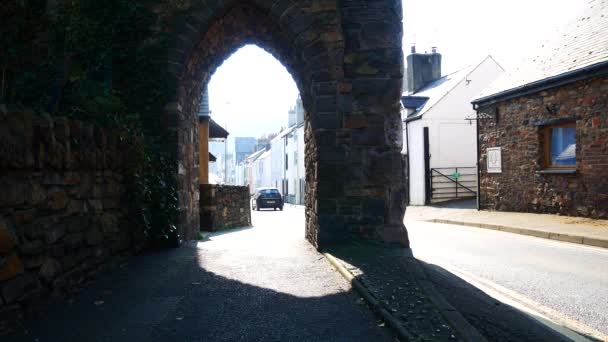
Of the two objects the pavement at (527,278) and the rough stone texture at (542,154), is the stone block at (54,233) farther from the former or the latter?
the rough stone texture at (542,154)

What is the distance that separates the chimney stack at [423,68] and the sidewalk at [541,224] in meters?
13.2

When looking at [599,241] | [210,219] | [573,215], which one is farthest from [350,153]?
[573,215]

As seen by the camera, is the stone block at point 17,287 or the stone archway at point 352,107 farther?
the stone archway at point 352,107

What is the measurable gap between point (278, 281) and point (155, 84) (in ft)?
12.9

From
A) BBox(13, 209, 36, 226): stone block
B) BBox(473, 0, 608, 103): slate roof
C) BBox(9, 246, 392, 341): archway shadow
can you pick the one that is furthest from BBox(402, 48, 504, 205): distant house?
BBox(13, 209, 36, 226): stone block

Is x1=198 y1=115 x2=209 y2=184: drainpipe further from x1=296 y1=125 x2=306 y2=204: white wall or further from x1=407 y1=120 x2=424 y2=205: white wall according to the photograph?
x1=296 y1=125 x2=306 y2=204: white wall

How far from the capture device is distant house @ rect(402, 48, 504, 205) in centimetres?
2314

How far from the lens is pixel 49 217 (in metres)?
4.13

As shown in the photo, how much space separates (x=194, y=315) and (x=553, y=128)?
1342 cm

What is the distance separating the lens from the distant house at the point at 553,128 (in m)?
12.3

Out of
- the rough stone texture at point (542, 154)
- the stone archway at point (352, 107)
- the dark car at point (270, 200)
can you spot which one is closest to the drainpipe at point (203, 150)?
the stone archway at point (352, 107)

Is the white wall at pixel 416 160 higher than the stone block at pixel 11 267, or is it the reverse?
the white wall at pixel 416 160

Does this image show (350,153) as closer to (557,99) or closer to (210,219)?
(210,219)

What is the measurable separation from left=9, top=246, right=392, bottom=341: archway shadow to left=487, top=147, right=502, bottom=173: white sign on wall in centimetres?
1354
